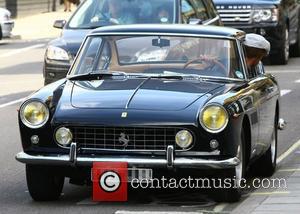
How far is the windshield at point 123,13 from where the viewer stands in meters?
15.6

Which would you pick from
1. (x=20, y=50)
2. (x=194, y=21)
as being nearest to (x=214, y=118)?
(x=194, y=21)

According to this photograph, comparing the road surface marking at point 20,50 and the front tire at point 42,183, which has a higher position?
the front tire at point 42,183

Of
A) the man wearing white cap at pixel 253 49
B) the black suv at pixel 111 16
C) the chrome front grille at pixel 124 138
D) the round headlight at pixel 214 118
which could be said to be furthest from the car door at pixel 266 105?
the black suv at pixel 111 16

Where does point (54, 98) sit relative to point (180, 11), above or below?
above

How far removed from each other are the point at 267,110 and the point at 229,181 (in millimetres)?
1501

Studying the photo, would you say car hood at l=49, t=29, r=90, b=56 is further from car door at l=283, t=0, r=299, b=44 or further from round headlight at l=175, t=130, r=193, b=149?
car door at l=283, t=0, r=299, b=44

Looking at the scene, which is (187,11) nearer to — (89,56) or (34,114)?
(89,56)

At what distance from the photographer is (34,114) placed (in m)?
8.38

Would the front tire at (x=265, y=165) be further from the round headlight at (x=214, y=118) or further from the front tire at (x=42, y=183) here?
the front tire at (x=42, y=183)

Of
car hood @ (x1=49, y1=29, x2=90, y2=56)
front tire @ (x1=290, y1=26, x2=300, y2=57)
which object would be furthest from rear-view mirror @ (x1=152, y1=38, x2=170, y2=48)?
front tire @ (x1=290, y1=26, x2=300, y2=57)

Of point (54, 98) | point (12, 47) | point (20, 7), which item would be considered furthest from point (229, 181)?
point (20, 7)

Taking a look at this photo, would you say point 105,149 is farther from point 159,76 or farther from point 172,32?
point 172,32

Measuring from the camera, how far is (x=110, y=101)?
8.33m

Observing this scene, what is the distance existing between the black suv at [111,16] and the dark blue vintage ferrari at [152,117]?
5.51 metres
